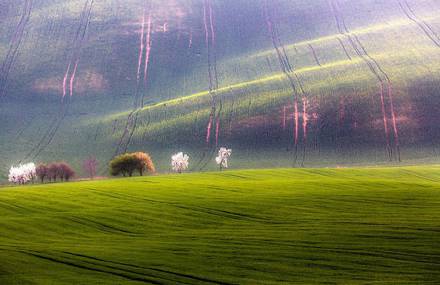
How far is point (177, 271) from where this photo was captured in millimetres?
19500

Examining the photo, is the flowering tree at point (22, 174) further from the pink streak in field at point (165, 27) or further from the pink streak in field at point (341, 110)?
the pink streak in field at point (165, 27)

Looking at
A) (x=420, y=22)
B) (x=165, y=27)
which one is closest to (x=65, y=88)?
(x=165, y=27)

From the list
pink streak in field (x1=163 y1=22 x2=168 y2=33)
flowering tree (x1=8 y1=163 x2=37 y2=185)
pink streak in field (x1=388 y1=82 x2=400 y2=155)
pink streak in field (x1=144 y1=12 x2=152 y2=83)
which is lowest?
flowering tree (x1=8 y1=163 x2=37 y2=185)

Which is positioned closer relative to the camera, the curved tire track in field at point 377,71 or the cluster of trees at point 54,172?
the cluster of trees at point 54,172

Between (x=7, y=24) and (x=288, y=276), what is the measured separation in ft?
332

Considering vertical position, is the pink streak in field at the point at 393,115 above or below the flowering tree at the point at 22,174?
above

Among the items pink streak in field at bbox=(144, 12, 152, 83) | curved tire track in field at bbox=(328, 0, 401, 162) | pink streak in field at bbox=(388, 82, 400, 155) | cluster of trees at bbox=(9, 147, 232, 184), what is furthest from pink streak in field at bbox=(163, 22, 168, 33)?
cluster of trees at bbox=(9, 147, 232, 184)

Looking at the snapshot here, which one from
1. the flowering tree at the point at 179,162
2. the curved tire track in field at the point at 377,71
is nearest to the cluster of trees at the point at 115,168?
the flowering tree at the point at 179,162

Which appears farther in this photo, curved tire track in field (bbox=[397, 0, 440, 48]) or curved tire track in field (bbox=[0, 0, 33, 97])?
curved tire track in field (bbox=[397, 0, 440, 48])

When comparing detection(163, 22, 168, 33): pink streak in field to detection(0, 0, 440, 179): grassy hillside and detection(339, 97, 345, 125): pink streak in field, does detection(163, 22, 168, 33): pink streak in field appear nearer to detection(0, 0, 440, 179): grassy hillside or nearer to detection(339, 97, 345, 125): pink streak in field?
detection(0, 0, 440, 179): grassy hillside

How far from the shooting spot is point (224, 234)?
80.9 ft

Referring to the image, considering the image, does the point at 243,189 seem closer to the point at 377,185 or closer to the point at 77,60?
the point at 377,185

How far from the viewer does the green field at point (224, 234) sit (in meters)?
19.2

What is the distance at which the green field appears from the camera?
19.2 meters
